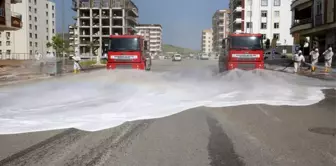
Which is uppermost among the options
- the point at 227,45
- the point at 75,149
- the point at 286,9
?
the point at 286,9

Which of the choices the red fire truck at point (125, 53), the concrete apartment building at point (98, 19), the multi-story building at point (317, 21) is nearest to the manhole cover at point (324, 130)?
the red fire truck at point (125, 53)

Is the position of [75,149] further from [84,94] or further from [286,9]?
[286,9]

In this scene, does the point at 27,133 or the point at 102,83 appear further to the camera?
the point at 102,83

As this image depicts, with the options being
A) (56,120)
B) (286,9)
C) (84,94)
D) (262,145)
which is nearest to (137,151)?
(262,145)

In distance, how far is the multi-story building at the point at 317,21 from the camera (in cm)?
3869

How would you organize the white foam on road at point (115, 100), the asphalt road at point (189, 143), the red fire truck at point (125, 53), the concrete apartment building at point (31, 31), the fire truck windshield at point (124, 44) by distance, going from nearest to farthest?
1. the asphalt road at point (189, 143)
2. the white foam on road at point (115, 100)
3. the red fire truck at point (125, 53)
4. the fire truck windshield at point (124, 44)
5. the concrete apartment building at point (31, 31)

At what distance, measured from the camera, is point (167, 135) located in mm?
6965

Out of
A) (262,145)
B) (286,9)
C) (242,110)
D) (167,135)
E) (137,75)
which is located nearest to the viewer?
(262,145)

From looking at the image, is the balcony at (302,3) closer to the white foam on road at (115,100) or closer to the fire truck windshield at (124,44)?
the fire truck windshield at (124,44)

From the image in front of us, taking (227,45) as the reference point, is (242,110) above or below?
below

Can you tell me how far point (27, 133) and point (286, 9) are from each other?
97.9m

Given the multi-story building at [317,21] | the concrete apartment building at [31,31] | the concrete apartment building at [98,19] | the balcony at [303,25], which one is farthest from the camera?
the concrete apartment building at [98,19]

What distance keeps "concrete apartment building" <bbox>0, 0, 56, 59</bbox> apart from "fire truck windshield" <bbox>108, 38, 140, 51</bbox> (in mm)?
71449

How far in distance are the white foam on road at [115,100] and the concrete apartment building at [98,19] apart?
9343 centimetres
